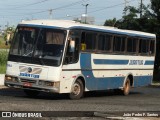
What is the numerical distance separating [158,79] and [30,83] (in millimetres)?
40712

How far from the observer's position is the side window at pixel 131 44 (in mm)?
24167

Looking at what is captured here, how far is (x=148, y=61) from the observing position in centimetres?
2670

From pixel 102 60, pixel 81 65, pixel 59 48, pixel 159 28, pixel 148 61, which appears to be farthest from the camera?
pixel 159 28

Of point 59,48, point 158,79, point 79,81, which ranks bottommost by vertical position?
point 158,79

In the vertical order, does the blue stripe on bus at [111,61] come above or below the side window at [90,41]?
below

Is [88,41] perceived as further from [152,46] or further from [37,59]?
[152,46]

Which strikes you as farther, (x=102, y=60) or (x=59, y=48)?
(x=102, y=60)

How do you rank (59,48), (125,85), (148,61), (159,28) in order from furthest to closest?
(159,28) < (148,61) < (125,85) < (59,48)

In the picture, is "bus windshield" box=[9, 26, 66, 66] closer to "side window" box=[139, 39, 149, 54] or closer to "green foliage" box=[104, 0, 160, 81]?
"side window" box=[139, 39, 149, 54]

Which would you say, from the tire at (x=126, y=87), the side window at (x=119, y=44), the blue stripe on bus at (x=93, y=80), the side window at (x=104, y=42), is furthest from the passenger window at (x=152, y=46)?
the side window at (x=104, y=42)

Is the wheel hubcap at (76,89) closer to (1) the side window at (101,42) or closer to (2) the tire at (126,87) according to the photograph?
(1) the side window at (101,42)

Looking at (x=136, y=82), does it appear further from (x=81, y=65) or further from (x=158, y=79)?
(x=158, y=79)

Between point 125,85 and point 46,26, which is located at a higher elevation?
point 46,26

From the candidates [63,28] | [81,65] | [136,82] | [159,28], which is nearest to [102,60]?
[81,65]
